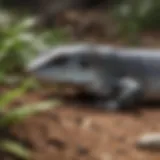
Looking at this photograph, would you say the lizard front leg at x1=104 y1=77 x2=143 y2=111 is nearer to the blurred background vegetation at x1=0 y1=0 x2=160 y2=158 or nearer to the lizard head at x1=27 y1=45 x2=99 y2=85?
the lizard head at x1=27 y1=45 x2=99 y2=85

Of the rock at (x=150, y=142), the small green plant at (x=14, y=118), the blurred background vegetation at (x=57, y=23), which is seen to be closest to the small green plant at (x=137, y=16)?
the blurred background vegetation at (x=57, y=23)

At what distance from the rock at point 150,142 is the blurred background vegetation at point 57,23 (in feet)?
4.85

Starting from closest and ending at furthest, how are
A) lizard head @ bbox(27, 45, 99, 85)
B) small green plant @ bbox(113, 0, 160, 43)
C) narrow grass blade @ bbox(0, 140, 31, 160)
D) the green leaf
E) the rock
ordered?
narrow grass blade @ bbox(0, 140, 31, 160) → the green leaf → the rock → lizard head @ bbox(27, 45, 99, 85) → small green plant @ bbox(113, 0, 160, 43)

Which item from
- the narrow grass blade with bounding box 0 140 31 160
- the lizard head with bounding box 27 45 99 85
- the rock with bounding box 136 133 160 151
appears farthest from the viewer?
the lizard head with bounding box 27 45 99 85

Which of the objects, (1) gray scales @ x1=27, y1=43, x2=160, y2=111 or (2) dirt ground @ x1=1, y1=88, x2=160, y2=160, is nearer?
(2) dirt ground @ x1=1, y1=88, x2=160, y2=160

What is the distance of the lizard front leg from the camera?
4.91 m

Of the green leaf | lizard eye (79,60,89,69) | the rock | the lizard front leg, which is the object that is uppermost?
lizard eye (79,60,89,69)

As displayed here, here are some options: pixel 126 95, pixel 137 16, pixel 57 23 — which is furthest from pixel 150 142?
pixel 57 23

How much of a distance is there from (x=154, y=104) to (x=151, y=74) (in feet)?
0.88

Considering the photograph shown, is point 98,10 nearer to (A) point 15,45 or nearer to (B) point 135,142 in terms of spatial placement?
(A) point 15,45

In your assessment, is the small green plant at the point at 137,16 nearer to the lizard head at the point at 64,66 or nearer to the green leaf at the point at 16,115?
the lizard head at the point at 64,66

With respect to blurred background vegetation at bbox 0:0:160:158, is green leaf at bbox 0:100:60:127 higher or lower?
lower

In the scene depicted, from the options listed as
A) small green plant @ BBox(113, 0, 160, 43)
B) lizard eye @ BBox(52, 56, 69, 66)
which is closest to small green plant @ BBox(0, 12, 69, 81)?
lizard eye @ BBox(52, 56, 69, 66)

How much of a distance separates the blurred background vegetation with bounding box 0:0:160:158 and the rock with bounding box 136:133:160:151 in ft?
4.85
